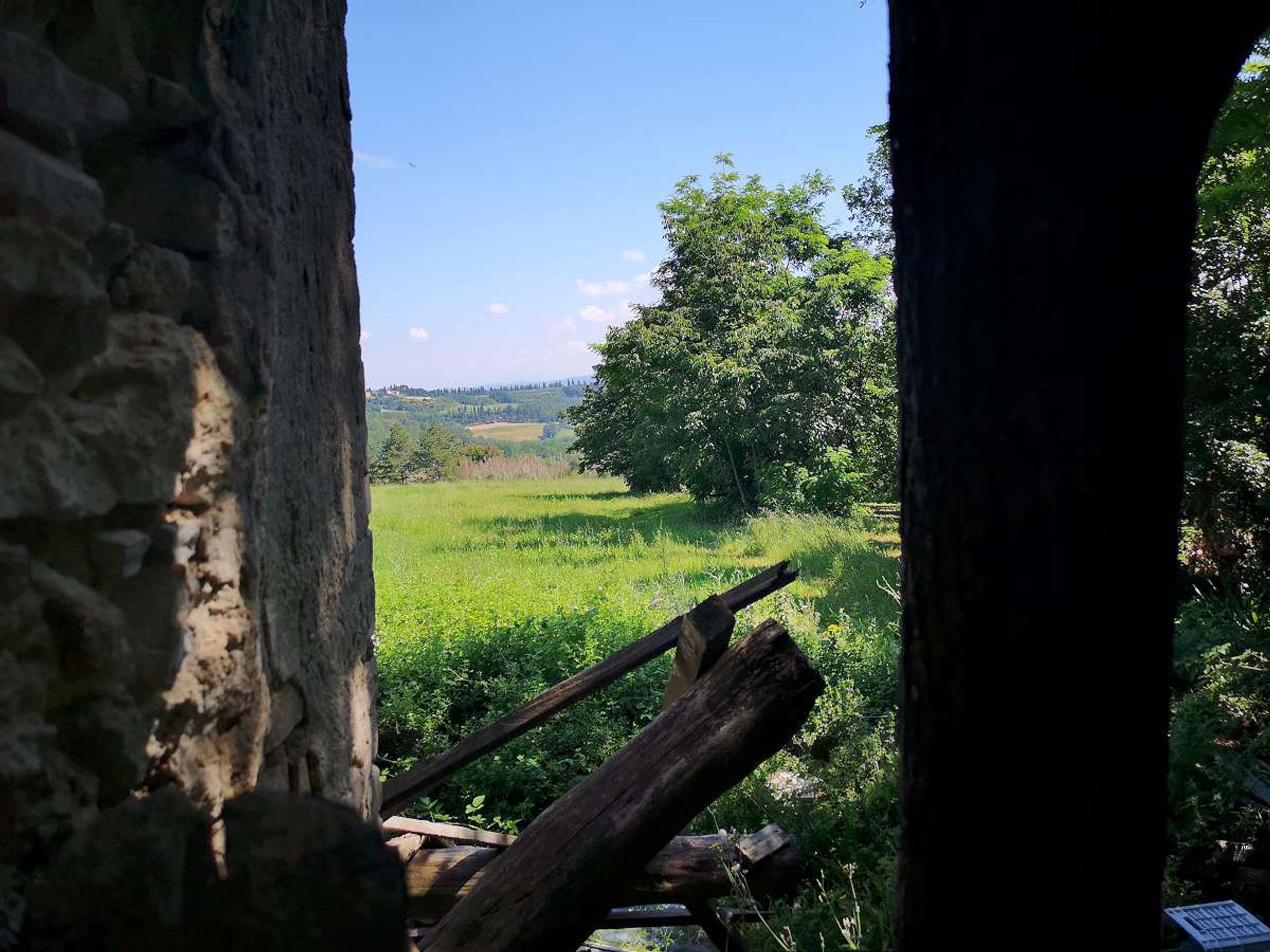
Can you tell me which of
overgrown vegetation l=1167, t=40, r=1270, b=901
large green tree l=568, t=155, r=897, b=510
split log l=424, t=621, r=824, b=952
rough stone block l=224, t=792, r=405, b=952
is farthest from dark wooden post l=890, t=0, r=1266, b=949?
large green tree l=568, t=155, r=897, b=510

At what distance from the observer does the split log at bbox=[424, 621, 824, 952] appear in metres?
2.07

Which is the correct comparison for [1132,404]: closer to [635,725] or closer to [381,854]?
[381,854]

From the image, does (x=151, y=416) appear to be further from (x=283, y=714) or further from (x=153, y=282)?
(x=283, y=714)

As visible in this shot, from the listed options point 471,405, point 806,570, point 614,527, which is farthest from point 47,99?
point 471,405

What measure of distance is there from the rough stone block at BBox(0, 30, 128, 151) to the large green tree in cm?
1413

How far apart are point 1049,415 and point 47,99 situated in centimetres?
165

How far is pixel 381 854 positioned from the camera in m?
1.08

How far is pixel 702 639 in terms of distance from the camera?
301cm

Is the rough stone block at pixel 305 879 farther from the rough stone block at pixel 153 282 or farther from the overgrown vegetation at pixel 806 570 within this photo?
the overgrown vegetation at pixel 806 570

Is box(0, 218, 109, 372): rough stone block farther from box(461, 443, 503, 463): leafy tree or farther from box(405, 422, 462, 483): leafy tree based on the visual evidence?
box(461, 443, 503, 463): leafy tree

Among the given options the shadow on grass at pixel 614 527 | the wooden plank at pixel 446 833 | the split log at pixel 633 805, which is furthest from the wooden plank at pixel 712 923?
the shadow on grass at pixel 614 527

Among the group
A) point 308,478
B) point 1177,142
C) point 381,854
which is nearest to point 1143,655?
point 1177,142

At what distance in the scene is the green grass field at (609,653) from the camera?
14.8 feet

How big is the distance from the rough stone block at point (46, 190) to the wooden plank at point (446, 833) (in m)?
2.86
